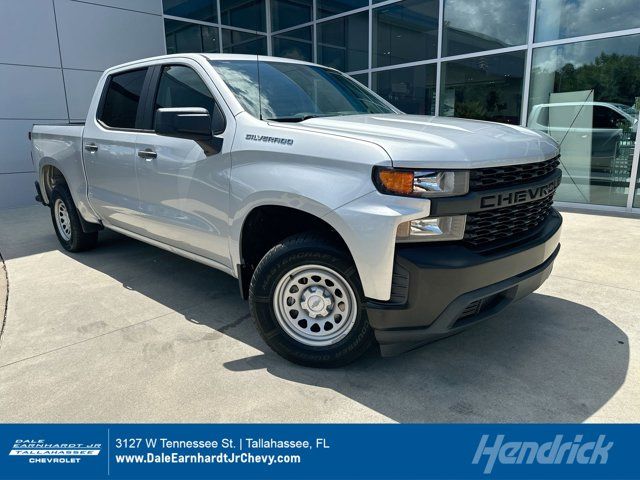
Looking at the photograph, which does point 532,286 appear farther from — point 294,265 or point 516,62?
point 516,62

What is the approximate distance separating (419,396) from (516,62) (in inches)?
304

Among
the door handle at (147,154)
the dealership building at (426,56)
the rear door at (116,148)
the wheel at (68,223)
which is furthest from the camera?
the dealership building at (426,56)

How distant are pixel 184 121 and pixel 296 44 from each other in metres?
10.5

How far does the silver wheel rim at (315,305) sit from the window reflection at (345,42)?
932cm

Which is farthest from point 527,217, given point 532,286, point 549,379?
point 549,379

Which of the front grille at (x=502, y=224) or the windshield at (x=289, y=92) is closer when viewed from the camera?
the front grille at (x=502, y=224)

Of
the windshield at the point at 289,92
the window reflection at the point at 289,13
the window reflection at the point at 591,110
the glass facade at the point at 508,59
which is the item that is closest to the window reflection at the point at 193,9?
the glass facade at the point at 508,59

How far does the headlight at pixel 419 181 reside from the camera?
7.68 feet

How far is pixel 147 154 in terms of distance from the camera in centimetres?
376

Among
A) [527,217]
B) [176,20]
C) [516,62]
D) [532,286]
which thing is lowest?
[532,286]

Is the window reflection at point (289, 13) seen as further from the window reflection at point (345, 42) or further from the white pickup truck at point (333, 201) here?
the white pickup truck at point (333, 201)

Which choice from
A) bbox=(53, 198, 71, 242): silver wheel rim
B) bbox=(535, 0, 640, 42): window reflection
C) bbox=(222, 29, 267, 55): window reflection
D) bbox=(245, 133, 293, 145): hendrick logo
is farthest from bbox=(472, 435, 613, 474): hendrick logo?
bbox=(222, 29, 267, 55): window reflection

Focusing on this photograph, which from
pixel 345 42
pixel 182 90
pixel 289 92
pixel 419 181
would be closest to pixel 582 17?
pixel 345 42

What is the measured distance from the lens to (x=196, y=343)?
330 cm
